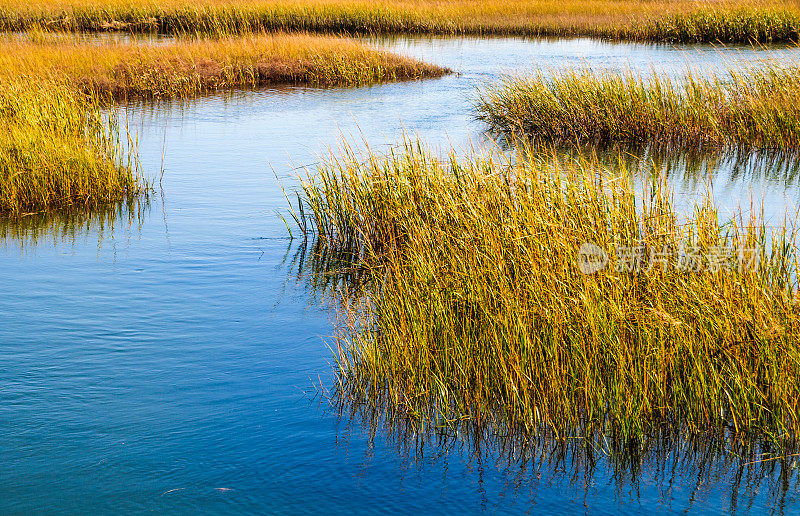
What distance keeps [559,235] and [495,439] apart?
1.55 meters

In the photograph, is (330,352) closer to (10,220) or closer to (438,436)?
(438,436)

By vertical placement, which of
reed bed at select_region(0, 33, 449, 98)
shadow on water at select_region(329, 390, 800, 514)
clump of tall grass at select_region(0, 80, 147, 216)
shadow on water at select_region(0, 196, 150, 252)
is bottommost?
shadow on water at select_region(329, 390, 800, 514)

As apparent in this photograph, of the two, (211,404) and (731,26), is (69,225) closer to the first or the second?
(211,404)

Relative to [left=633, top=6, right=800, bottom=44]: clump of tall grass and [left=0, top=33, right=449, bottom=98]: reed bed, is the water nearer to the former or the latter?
[left=0, top=33, right=449, bottom=98]: reed bed

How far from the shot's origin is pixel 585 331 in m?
4.55

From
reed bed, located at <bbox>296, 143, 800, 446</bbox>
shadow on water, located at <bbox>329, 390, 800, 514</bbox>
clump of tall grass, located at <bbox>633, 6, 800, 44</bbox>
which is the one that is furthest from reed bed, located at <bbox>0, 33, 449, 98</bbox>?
shadow on water, located at <bbox>329, 390, 800, 514</bbox>

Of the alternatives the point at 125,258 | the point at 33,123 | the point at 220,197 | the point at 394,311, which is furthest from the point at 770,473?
the point at 33,123

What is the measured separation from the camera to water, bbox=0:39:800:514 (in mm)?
3998

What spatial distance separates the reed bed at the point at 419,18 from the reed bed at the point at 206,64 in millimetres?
4969

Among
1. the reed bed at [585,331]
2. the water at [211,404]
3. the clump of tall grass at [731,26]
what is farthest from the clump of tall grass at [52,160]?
the clump of tall grass at [731,26]

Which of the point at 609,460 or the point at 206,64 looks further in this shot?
the point at 206,64

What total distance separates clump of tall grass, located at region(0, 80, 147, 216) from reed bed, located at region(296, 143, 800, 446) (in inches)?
205

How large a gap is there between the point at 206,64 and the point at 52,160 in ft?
34.0

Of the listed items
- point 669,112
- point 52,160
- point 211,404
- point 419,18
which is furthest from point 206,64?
point 211,404
